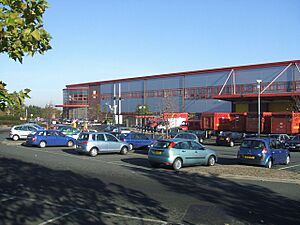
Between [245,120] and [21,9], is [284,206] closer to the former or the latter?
[21,9]

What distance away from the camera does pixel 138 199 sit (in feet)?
31.9

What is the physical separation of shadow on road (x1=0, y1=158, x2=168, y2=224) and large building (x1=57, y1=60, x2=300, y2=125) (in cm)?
3940

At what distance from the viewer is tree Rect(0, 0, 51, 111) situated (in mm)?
3908

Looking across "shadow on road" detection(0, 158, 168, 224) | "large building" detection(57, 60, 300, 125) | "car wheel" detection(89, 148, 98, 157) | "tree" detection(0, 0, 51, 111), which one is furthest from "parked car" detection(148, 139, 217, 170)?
"large building" detection(57, 60, 300, 125)

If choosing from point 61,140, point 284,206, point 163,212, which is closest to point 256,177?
point 284,206

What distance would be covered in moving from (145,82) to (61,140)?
5938 cm

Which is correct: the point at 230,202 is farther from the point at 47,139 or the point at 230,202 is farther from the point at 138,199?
the point at 47,139

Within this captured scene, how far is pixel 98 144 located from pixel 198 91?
5318cm

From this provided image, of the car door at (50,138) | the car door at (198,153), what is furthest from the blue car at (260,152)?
the car door at (50,138)

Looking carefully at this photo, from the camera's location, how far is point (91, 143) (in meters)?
22.5

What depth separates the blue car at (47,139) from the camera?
91.4ft

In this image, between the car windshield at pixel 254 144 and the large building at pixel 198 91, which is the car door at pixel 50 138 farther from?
the large building at pixel 198 91

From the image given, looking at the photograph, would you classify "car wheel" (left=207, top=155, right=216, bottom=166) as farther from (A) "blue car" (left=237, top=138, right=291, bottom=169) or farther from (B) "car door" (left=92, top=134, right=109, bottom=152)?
(B) "car door" (left=92, top=134, right=109, bottom=152)

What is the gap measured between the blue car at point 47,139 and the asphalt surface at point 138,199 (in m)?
13.0
